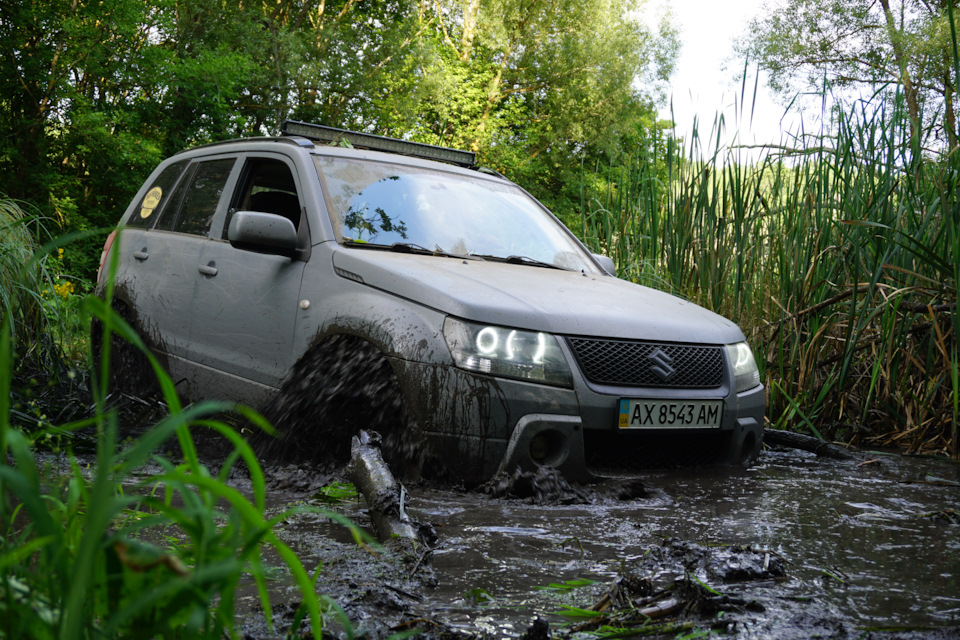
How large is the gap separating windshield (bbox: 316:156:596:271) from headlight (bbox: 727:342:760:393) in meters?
1.11

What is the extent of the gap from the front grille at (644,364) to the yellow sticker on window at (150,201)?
3537 mm

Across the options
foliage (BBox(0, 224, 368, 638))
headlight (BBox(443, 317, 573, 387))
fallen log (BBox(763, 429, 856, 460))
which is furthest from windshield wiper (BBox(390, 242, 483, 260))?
foliage (BBox(0, 224, 368, 638))

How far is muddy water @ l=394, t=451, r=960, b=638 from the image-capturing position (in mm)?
2211

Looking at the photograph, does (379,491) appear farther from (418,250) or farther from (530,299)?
(418,250)

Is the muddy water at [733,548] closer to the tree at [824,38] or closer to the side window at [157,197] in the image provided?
the side window at [157,197]

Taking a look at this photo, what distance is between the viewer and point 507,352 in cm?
360

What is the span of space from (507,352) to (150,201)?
359 centimetres

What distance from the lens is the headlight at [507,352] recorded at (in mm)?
3559

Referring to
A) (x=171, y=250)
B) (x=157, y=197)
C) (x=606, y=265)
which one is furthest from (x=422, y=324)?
(x=157, y=197)

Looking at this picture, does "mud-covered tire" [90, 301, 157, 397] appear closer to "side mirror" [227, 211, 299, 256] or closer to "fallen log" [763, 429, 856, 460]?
"side mirror" [227, 211, 299, 256]

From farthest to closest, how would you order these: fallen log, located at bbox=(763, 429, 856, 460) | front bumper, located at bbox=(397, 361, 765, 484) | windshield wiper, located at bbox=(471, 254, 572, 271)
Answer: fallen log, located at bbox=(763, 429, 856, 460) → windshield wiper, located at bbox=(471, 254, 572, 271) → front bumper, located at bbox=(397, 361, 765, 484)

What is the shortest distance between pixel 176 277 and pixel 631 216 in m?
3.81

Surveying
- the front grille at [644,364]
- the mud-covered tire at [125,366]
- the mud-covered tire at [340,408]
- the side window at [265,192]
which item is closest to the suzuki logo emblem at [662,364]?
the front grille at [644,364]

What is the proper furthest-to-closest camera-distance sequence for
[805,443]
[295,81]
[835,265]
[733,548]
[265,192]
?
1. [295,81]
2. [835,265]
3. [265,192]
4. [805,443]
5. [733,548]
